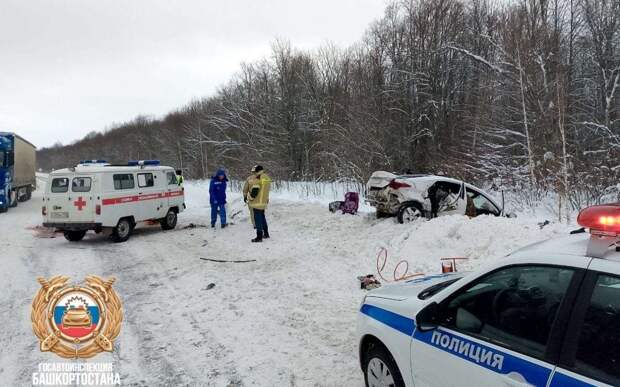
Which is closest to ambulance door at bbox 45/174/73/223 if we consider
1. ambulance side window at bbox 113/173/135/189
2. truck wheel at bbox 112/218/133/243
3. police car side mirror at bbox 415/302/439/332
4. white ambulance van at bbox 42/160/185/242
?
white ambulance van at bbox 42/160/185/242

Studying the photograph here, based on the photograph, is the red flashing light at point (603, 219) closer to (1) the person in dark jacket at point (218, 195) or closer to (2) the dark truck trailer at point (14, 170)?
(1) the person in dark jacket at point (218, 195)

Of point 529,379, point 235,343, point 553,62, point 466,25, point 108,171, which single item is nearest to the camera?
point 529,379

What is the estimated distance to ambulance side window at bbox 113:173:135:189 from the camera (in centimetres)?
1230

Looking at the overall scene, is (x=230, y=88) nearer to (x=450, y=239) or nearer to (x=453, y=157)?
(x=453, y=157)

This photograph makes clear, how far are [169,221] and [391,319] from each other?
12.4 metres

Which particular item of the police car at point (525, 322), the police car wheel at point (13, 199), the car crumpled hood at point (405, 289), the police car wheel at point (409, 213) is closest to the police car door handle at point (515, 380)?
the police car at point (525, 322)

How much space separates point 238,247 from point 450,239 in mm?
5241

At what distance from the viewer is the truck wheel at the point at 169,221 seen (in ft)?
47.5

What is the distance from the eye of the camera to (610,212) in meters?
2.31

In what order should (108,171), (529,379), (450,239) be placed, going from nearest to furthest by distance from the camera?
(529,379) < (450,239) < (108,171)

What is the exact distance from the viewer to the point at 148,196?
44.3 feet

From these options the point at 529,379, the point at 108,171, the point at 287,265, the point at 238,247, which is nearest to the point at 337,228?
the point at 238,247

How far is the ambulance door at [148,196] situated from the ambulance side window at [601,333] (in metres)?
12.7

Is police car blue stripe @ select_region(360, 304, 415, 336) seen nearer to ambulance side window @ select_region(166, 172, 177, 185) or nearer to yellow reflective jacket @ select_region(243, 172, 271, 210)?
yellow reflective jacket @ select_region(243, 172, 271, 210)
